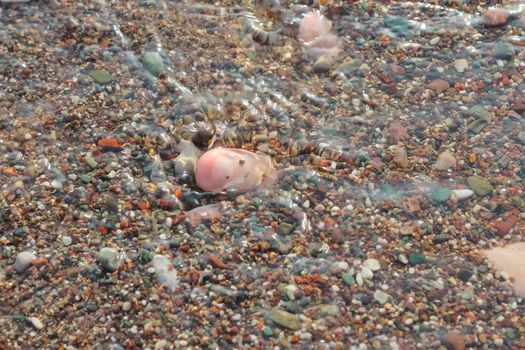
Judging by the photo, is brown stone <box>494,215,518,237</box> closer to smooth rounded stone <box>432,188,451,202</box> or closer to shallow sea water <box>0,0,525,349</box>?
shallow sea water <box>0,0,525,349</box>

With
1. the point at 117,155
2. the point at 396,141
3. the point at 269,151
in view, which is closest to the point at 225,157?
the point at 269,151

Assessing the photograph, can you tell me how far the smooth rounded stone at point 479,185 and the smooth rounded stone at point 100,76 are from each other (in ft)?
5.62

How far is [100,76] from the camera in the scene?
3354 mm

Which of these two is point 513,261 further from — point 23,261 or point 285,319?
point 23,261

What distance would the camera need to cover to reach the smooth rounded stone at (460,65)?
3.45 m

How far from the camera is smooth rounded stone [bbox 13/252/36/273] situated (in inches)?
103

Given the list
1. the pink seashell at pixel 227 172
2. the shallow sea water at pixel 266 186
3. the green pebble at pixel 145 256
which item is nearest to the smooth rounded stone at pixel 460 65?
the shallow sea water at pixel 266 186

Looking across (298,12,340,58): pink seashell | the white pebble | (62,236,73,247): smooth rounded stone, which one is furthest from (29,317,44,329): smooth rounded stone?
(298,12,340,58): pink seashell

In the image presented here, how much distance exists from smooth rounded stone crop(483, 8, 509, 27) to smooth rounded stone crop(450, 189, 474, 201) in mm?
1173

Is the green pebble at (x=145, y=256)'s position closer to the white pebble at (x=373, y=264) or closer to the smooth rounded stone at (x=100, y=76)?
the white pebble at (x=373, y=264)

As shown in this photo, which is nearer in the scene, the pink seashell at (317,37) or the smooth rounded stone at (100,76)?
the smooth rounded stone at (100,76)

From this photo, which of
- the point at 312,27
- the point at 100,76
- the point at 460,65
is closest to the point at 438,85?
the point at 460,65

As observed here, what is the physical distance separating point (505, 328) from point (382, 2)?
2.00m

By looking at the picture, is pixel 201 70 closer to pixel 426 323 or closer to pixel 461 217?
pixel 461 217
